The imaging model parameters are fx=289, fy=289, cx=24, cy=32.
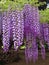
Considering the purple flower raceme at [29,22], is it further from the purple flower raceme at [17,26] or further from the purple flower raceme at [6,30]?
the purple flower raceme at [6,30]

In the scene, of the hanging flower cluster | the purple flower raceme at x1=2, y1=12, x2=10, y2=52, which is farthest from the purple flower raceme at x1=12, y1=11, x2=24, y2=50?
the purple flower raceme at x1=2, y1=12, x2=10, y2=52

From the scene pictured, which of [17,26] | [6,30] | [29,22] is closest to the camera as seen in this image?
[17,26]

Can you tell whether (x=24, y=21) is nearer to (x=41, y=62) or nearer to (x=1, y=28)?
(x=1, y=28)

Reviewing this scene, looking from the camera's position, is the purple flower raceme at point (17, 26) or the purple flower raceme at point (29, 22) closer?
the purple flower raceme at point (17, 26)

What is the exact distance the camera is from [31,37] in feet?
18.0

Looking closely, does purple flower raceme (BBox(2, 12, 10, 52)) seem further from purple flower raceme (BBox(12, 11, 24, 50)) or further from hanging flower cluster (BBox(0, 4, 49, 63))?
purple flower raceme (BBox(12, 11, 24, 50))

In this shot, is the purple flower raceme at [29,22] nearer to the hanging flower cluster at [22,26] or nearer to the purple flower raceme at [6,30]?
the hanging flower cluster at [22,26]

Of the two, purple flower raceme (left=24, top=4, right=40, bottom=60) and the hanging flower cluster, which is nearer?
the hanging flower cluster

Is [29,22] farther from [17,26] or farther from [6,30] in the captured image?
[6,30]

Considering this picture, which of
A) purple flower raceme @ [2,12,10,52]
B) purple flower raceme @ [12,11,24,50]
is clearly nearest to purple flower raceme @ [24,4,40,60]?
purple flower raceme @ [12,11,24,50]

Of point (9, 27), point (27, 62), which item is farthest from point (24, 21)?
point (27, 62)

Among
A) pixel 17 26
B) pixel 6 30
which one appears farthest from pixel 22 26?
pixel 6 30

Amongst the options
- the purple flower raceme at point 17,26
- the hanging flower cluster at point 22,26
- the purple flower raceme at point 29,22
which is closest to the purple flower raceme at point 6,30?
the hanging flower cluster at point 22,26

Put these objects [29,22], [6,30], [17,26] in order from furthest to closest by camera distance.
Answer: [29,22] < [6,30] < [17,26]
